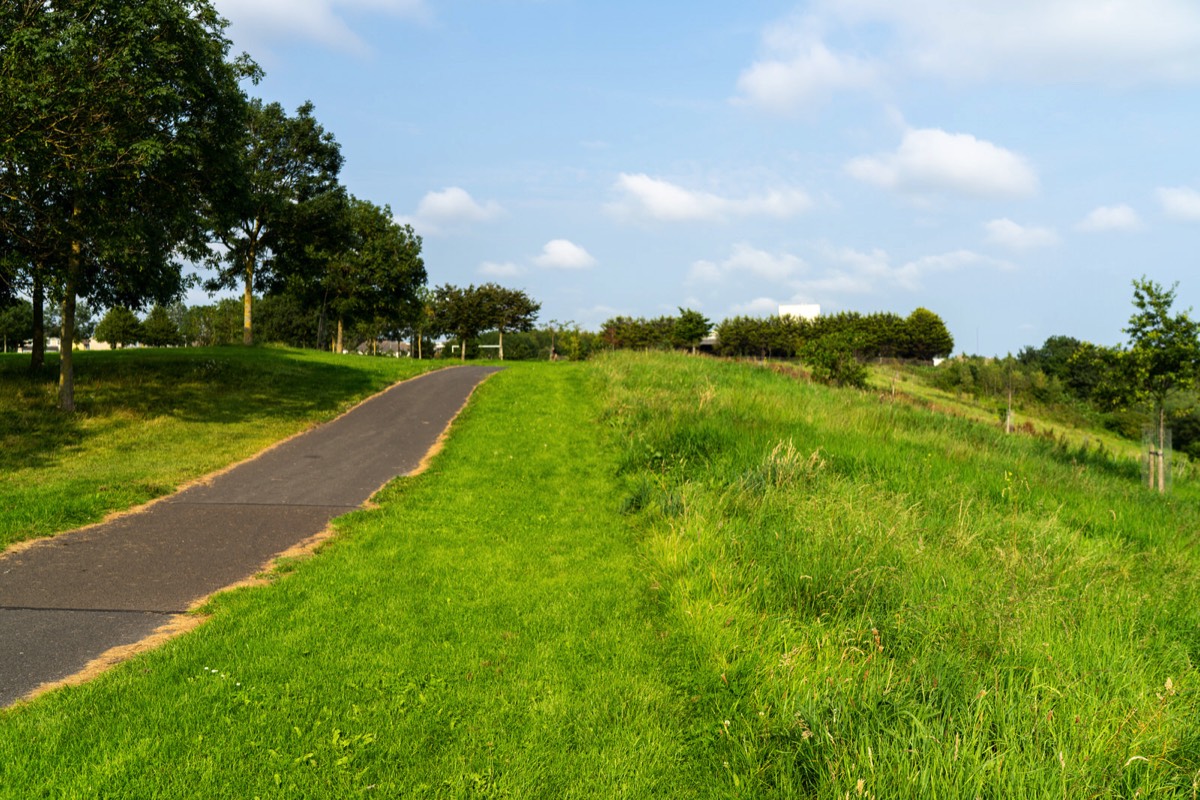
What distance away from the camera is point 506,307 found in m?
60.0

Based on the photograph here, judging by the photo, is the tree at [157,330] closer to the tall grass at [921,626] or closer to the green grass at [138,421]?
the green grass at [138,421]

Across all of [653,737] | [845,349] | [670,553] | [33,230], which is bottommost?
[653,737]

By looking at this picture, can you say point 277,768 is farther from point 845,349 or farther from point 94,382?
point 845,349

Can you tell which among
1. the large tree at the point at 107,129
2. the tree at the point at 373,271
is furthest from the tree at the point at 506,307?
the large tree at the point at 107,129

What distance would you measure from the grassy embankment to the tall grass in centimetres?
2

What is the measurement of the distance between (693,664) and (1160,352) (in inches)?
645

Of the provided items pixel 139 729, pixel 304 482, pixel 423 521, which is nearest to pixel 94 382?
pixel 304 482

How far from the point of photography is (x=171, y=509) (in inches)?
392

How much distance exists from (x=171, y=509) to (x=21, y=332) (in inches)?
3615

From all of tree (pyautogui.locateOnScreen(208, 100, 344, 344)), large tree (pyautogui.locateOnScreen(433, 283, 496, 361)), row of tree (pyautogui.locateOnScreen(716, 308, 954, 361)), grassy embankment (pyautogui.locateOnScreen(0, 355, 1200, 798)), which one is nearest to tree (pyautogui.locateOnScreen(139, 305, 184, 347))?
large tree (pyautogui.locateOnScreen(433, 283, 496, 361))

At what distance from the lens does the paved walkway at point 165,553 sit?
5.54 metres

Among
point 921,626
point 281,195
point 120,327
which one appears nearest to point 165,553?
point 921,626

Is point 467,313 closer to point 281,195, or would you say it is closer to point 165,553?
point 281,195

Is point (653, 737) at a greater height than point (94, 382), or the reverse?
point (94, 382)
